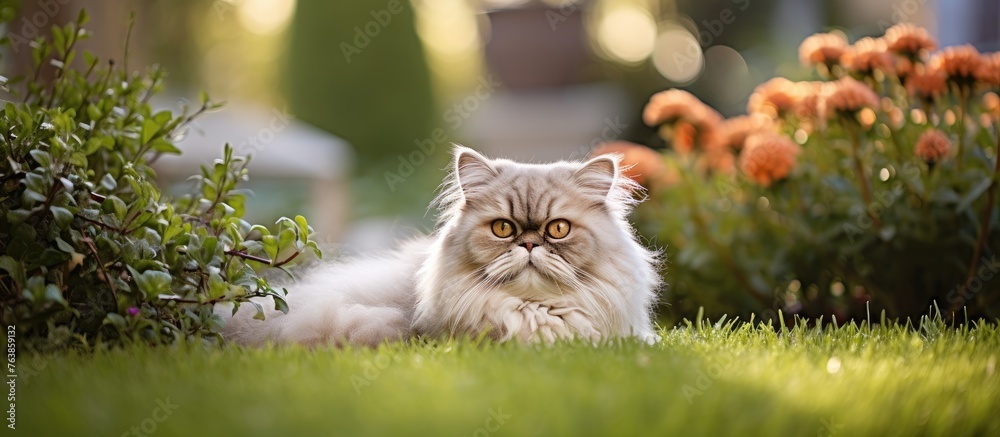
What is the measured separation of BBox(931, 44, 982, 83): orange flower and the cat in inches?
61.9

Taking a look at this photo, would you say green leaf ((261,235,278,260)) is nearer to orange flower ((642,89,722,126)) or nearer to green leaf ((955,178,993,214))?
orange flower ((642,89,722,126))

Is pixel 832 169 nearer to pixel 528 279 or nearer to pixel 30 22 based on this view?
pixel 528 279

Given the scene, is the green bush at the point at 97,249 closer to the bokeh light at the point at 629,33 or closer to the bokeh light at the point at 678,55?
the bokeh light at the point at 678,55

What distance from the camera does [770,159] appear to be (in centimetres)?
332

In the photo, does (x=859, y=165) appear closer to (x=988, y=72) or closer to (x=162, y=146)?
(x=988, y=72)

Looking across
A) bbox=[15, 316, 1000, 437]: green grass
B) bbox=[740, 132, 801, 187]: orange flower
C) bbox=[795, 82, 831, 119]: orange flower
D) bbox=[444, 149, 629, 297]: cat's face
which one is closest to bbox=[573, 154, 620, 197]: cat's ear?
bbox=[444, 149, 629, 297]: cat's face

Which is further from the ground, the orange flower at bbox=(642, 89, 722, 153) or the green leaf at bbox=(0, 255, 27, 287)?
the orange flower at bbox=(642, 89, 722, 153)

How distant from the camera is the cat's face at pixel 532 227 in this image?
7.70ft

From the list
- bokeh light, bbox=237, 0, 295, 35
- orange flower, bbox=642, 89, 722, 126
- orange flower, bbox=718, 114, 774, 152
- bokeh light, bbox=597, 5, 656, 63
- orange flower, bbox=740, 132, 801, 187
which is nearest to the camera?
orange flower, bbox=740, 132, 801, 187

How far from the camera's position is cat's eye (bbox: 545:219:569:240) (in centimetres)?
242

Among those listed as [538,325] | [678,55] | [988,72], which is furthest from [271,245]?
[678,55]

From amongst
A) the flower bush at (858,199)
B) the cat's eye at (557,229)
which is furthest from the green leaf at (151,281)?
the flower bush at (858,199)

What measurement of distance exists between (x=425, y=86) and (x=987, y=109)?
9.37m

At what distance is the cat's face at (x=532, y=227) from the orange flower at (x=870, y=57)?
152cm
